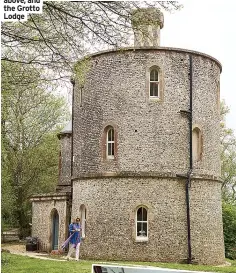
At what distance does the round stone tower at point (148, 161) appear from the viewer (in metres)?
22.5

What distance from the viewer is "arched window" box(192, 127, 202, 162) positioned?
23.9 m

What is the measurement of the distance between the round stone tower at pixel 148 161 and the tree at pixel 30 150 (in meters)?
9.28

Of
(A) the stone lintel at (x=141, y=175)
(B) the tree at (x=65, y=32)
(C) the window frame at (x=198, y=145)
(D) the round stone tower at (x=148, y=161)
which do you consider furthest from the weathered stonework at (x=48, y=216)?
(B) the tree at (x=65, y=32)

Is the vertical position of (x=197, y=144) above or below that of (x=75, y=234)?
above

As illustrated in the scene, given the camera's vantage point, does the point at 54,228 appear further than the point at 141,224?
Yes

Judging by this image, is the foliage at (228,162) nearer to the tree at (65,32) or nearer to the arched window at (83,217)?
the arched window at (83,217)

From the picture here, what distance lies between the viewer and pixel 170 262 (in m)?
22.1

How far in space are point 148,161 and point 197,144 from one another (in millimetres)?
2636

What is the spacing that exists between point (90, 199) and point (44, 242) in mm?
5144

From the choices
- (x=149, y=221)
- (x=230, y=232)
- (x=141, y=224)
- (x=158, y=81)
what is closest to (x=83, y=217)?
(x=141, y=224)

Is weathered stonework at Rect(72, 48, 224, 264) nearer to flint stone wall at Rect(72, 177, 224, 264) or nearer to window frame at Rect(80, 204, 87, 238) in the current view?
flint stone wall at Rect(72, 177, 224, 264)

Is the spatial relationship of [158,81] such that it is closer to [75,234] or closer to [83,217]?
[83,217]

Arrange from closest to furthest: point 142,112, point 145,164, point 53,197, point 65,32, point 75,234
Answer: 1. point 65,32
2. point 75,234
3. point 145,164
4. point 142,112
5. point 53,197

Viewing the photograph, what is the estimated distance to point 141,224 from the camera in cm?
2259
